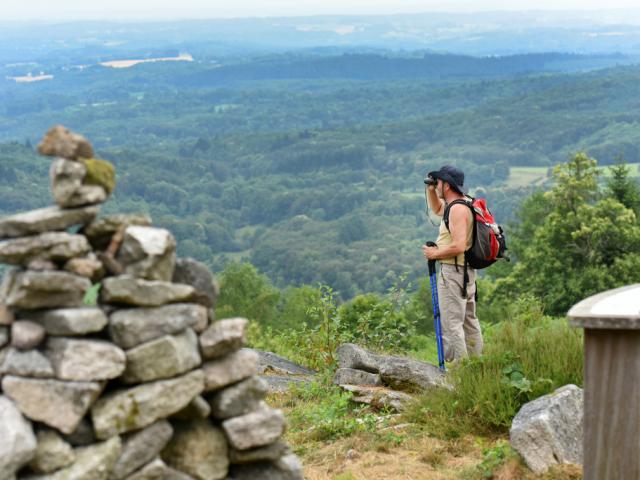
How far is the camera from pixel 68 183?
13.3ft

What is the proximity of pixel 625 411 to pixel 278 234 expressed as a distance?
15013cm

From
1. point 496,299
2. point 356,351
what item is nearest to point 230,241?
point 496,299

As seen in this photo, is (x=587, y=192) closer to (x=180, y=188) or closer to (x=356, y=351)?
(x=356, y=351)

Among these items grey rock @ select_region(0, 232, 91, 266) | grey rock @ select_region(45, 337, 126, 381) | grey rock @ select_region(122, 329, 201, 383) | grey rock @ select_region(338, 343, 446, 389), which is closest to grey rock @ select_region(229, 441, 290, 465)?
grey rock @ select_region(122, 329, 201, 383)

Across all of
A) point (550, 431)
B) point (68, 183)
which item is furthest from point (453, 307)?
point (68, 183)

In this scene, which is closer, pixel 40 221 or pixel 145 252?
pixel 40 221

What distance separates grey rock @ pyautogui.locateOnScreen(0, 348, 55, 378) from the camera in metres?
3.90

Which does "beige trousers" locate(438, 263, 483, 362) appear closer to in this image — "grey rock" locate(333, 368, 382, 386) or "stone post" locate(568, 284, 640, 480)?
"grey rock" locate(333, 368, 382, 386)

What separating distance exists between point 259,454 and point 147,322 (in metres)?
0.94

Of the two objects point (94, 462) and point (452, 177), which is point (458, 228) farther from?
point (94, 462)

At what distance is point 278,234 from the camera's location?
155125 mm

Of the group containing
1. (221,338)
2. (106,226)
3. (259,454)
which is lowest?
(259,454)

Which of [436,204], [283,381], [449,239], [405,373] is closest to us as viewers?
[449,239]

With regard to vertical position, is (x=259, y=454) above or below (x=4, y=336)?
below
